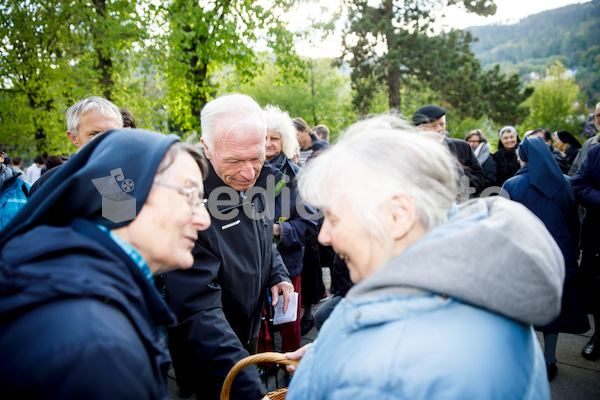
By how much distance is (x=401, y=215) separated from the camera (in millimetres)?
1161

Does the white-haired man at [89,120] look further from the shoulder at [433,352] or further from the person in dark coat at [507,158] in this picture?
the person in dark coat at [507,158]

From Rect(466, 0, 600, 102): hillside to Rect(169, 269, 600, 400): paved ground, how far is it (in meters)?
115

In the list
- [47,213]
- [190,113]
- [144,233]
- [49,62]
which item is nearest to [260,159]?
[144,233]

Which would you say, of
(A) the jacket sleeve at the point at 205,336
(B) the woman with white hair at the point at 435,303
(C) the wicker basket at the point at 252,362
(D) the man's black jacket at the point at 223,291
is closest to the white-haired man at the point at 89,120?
(D) the man's black jacket at the point at 223,291

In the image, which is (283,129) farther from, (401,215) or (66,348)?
(66,348)

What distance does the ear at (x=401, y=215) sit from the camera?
115 cm

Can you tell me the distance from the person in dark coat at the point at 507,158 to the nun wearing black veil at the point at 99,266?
6.56 metres

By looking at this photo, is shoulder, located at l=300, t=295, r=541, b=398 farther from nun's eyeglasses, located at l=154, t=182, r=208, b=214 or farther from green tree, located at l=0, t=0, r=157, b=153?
green tree, located at l=0, t=0, r=157, b=153

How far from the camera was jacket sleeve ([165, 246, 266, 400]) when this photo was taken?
6.07 feet

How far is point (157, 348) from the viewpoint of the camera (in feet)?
3.51

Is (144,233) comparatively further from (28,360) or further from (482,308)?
(482,308)

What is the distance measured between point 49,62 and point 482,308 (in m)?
13.7
